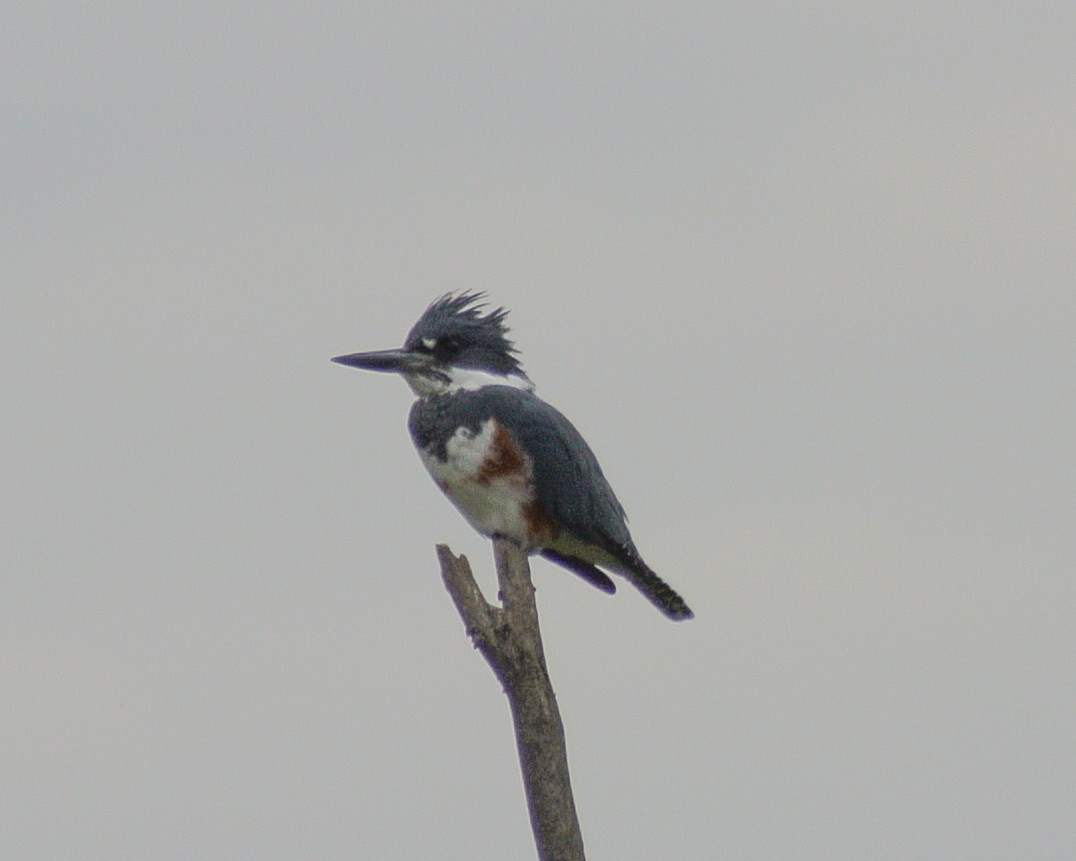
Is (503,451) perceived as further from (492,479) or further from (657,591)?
(657,591)

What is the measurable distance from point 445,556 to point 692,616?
2.17 metres

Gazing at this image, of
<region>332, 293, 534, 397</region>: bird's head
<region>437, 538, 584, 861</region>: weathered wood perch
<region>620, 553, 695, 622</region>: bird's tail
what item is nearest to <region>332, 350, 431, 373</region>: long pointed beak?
<region>332, 293, 534, 397</region>: bird's head

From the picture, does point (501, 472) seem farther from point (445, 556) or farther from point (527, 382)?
point (445, 556)

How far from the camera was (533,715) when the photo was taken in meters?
7.14

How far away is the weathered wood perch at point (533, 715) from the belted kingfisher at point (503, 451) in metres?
1.61

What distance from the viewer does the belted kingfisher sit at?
8820 mm

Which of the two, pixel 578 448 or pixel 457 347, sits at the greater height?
pixel 457 347

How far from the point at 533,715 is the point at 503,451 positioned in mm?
1873

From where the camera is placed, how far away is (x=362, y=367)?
30.6ft

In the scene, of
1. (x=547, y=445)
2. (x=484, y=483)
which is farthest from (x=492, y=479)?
(x=547, y=445)

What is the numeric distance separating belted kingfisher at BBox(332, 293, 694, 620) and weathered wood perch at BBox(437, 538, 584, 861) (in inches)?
63.3

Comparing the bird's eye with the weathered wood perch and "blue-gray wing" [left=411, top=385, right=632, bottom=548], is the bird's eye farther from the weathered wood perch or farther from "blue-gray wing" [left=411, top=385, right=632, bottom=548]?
the weathered wood perch

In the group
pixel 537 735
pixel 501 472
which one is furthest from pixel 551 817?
pixel 501 472

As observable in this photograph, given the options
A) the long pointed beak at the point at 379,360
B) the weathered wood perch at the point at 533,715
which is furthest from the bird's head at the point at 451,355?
the weathered wood perch at the point at 533,715
